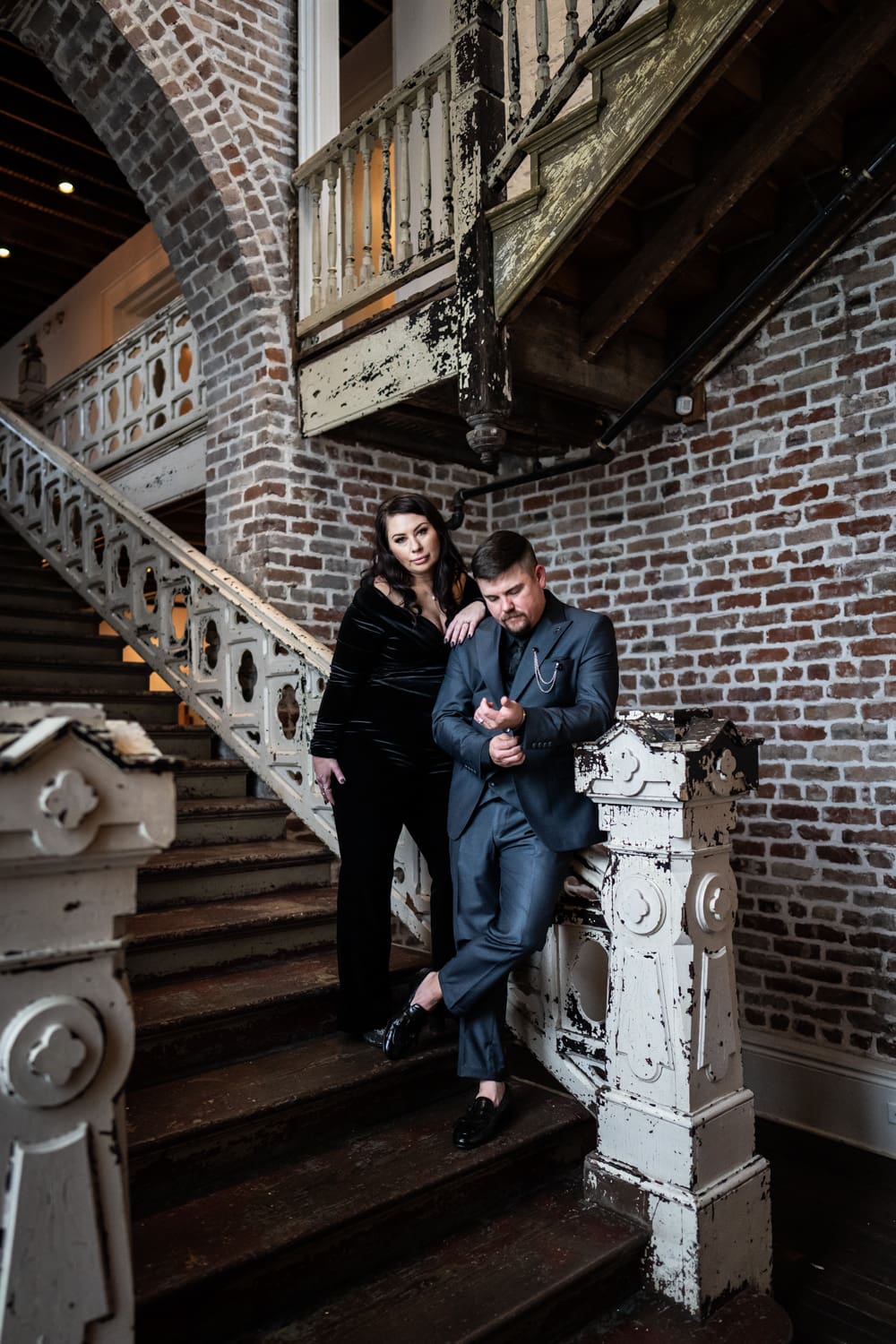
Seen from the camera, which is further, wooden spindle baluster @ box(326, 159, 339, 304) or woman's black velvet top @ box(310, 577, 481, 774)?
wooden spindle baluster @ box(326, 159, 339, 304)

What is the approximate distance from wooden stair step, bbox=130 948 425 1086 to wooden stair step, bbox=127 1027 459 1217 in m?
0.05

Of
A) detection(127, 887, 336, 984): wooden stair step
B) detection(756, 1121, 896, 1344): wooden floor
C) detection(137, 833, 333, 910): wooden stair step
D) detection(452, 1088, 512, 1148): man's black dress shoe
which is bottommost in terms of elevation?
detection(756, 1121, 896, 1344): wooden floor

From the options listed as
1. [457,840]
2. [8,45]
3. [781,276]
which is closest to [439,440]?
[781,276]

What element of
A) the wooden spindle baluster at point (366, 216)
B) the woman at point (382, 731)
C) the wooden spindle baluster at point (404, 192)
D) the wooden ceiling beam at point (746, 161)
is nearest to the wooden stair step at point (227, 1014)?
the woman at point (382, 731)

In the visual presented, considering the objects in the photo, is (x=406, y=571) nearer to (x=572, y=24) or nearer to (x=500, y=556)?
(x=500, y=556)

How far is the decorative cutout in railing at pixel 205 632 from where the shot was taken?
148 inches

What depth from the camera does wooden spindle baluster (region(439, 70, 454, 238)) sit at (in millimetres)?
3754

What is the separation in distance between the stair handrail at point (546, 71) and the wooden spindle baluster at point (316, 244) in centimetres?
128

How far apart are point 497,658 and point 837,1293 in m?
1.97

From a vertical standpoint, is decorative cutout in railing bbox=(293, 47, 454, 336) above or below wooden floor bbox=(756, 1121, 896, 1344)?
above

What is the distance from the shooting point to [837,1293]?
251cm

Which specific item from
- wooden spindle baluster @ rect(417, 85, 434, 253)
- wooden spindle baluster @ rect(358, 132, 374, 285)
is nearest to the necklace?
wooden spindle baluster @ rect(417, 85, 434, 253)

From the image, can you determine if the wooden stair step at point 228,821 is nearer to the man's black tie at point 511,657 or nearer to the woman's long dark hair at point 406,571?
the woman's long dark hair at point 406,571

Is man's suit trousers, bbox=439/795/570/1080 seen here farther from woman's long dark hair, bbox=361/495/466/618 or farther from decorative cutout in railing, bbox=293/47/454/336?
decorative cutout in railing, bbox=293/47/454/336
